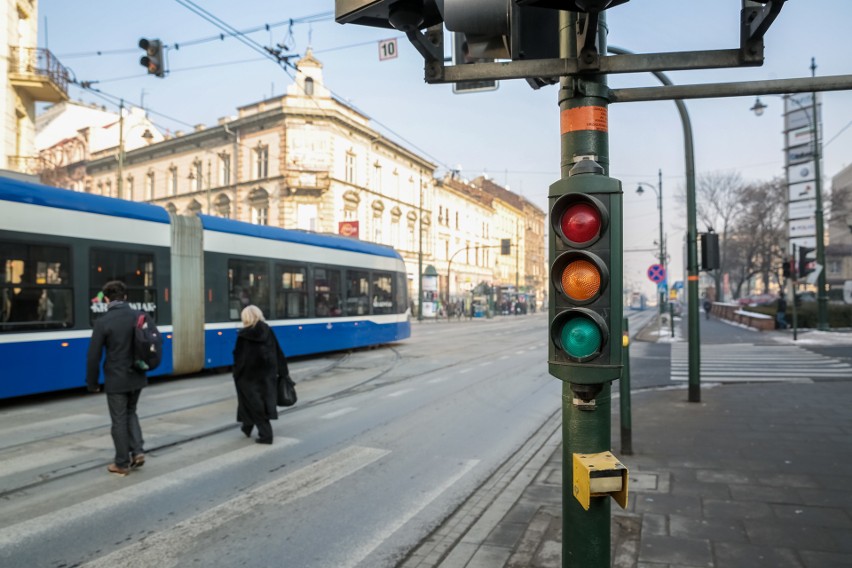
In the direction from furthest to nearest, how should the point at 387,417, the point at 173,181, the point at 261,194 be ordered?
the point at 173,181
the point at 261,194
the point at 387,417

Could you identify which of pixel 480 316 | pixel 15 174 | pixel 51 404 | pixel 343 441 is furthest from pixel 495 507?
pixel 480 316

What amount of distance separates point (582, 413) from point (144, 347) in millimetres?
4606

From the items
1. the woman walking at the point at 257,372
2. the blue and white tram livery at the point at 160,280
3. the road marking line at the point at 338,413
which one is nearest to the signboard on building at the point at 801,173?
the blue and white tram livery at the point at 160,280

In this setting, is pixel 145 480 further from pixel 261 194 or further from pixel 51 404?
pixel 261 194

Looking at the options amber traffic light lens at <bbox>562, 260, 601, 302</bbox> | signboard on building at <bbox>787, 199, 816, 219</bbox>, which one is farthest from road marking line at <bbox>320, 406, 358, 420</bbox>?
signboard on building at <bbox>787, 199, 816, 219</bbox>

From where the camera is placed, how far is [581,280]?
247 centimetres

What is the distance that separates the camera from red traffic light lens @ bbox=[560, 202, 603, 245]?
2.45 metres

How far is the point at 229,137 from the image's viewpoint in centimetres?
4559

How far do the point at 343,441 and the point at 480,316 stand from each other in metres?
47.6

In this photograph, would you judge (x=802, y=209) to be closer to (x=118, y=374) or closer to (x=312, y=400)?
(x=312, y=400)

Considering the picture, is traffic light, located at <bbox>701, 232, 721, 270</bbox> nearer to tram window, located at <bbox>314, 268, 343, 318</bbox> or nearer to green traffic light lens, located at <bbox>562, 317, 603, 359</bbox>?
green traffic light lens, located at <bbox>562, 317, 603, 359</bbox>

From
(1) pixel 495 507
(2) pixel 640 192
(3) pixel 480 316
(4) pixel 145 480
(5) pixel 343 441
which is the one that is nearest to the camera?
(1) pixel 495 507

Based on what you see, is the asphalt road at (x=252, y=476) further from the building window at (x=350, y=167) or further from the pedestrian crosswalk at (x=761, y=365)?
the building window at (x=350, y=167)

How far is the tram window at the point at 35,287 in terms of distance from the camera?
8781 mm
